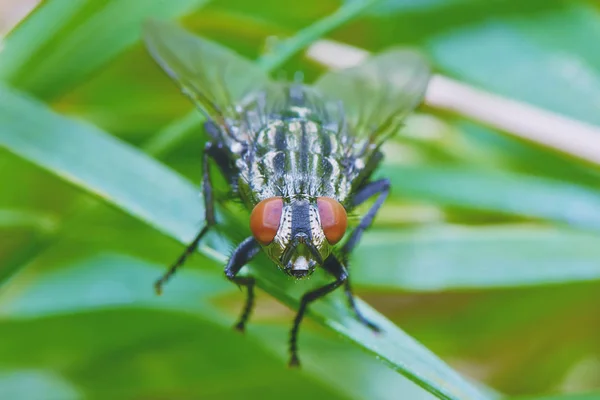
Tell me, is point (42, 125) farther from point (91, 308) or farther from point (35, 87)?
point (91, 308)

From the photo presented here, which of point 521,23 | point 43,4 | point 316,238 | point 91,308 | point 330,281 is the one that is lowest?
point 91,308

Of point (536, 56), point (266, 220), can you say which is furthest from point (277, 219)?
point (536, 56)

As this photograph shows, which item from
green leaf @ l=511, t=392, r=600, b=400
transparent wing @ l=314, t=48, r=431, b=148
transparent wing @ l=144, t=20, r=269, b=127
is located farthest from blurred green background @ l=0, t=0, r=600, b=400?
transparent wing @ l=314, t=48, r=431, b=148

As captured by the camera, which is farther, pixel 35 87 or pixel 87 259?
pixel 87 259

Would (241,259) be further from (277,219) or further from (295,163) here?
(295,163)

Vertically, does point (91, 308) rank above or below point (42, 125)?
below

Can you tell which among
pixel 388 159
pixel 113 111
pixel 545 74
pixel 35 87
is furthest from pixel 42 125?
pixel 545 74
